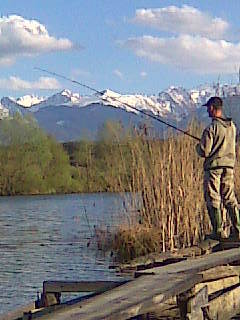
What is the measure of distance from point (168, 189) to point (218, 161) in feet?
13.3

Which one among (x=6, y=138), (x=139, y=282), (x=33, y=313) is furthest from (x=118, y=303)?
(x=6, y=138)

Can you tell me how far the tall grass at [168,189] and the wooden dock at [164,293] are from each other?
4.24m

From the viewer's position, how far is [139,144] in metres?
14.3

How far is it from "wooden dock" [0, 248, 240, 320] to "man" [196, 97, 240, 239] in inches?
30.6

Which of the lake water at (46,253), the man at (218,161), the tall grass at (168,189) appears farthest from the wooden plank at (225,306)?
the lake water at (46,253)

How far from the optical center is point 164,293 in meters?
5.27

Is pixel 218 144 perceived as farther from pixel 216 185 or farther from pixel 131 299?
pixel 131 299

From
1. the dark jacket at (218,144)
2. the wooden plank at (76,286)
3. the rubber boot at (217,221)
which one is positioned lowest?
the wooden plank at (76,286)

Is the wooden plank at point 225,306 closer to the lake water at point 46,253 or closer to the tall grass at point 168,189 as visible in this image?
the tall grass at point 168,189

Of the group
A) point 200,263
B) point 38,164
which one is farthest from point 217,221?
point 38,164

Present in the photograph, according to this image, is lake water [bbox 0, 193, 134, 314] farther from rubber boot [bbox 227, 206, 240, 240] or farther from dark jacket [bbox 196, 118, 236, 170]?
dark jacket [bbox 196, 118, 236, 170]

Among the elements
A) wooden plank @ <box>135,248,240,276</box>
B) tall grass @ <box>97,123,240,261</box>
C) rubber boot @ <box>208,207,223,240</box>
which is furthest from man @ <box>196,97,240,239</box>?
tall grass @ <box>97,123,240,261</box>

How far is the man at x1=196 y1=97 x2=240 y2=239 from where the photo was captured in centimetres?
864

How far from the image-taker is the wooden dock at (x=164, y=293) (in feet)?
15.9
